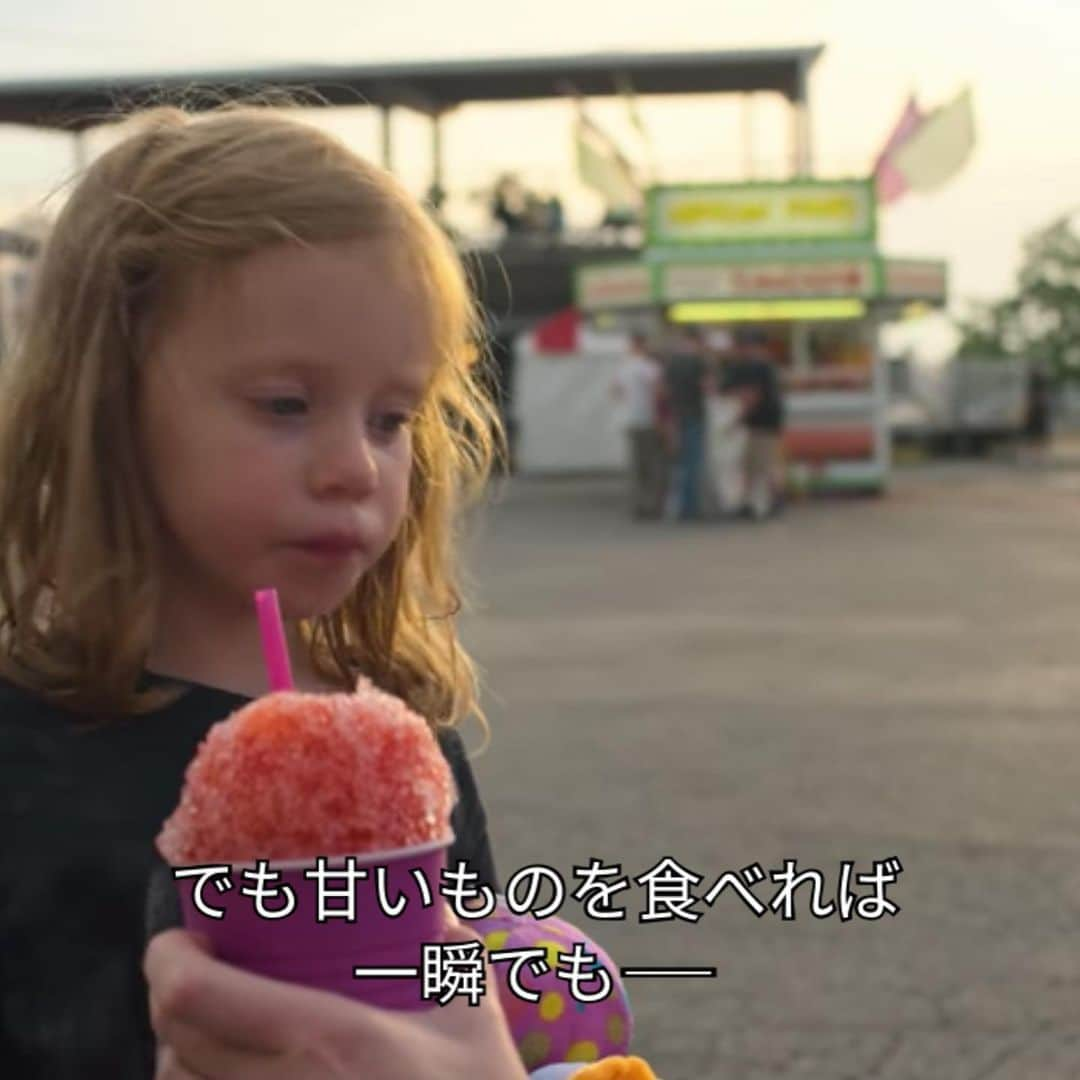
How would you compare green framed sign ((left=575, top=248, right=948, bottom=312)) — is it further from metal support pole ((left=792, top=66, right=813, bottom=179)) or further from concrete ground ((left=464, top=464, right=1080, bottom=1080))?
metal support pole ((left=792, top=66, right=813, bottom=179))

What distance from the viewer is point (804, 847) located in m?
5.71

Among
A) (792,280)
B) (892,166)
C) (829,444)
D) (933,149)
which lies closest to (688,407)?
(792,280)

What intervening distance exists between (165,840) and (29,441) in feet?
1.80

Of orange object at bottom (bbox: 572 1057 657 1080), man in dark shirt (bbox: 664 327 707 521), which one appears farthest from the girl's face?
man in dark shirt (bbox: 664 327 707 521)

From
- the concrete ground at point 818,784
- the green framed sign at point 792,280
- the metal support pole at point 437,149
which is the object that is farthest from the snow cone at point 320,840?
the metal support pole at point 437,149

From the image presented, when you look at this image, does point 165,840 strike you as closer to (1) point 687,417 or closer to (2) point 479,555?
(2) point 479,555

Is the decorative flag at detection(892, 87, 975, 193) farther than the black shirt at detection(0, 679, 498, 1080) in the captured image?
Yes

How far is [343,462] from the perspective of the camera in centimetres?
158

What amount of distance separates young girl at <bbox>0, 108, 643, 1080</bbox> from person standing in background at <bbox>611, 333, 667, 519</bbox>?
19.0 metres

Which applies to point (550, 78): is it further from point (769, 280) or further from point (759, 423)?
point (759, 423)

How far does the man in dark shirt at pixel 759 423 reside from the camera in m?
20.2

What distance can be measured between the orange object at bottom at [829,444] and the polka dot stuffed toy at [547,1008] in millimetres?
21519

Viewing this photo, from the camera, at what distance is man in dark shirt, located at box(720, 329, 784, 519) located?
2016 centimetres

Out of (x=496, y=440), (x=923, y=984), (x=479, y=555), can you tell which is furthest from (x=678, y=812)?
(x=479, y=555)
